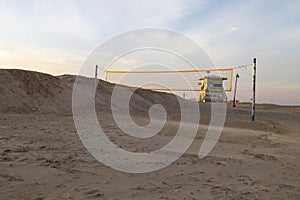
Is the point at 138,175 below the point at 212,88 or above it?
below

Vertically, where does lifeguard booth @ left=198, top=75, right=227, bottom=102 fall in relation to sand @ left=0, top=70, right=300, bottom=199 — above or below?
above

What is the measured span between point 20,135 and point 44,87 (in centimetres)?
926

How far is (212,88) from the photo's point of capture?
64.4 feet

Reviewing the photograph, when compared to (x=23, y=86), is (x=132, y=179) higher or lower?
lower

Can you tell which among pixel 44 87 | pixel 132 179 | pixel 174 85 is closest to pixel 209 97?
pixel 174 85

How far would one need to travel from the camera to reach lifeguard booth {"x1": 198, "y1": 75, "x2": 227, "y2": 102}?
57.4 ft

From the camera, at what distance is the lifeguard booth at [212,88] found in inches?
689

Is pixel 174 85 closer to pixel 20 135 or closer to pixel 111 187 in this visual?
pixel 20 135

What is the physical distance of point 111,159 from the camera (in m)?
4.18

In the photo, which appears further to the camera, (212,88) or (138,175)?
(212,88)

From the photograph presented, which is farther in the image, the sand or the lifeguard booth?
the lifeguard booth

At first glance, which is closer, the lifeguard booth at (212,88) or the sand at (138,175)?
the sand at (138,175)

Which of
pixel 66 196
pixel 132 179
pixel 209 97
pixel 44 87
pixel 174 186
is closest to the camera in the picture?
pixel 66 196

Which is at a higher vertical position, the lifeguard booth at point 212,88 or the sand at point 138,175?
the lifeguard booth at point 212,88
